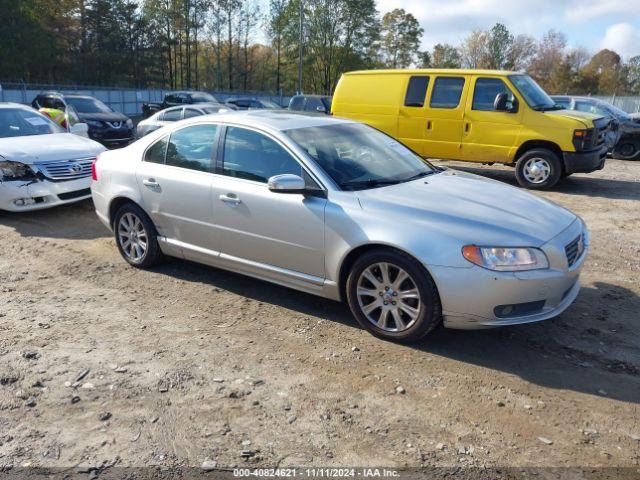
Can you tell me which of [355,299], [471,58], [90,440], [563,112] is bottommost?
[90,440]

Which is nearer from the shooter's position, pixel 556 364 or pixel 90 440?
pixel 90 440

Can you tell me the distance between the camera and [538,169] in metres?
9.91

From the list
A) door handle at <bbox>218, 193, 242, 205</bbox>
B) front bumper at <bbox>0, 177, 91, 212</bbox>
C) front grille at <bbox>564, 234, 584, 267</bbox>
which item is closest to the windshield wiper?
door handle at <bbox>218, 193, 242, 205</bbox>

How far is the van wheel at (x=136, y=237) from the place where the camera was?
5352 mm

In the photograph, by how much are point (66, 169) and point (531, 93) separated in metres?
8.07

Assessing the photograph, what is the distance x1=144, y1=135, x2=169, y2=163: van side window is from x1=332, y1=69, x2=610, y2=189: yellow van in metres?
6.59

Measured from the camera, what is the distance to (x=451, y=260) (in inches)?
141

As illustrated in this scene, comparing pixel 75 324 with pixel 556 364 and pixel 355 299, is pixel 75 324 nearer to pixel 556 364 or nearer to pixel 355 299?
pixel 355 299

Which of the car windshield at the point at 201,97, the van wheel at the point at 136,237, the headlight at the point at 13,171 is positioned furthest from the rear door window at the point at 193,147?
the car windshield at the point at 201,97

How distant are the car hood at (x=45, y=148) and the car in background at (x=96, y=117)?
285 inches

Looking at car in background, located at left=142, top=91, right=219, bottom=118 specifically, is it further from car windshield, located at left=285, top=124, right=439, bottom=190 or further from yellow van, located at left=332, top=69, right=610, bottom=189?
car windshield, located at left=285, top=124, right=439, bottom=190

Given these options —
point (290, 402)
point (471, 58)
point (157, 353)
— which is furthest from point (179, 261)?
point (471, 58)

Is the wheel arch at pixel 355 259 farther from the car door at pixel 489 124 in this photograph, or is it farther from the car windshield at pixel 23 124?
the car door at pixel 489 124

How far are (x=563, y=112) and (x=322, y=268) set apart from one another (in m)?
7.68
